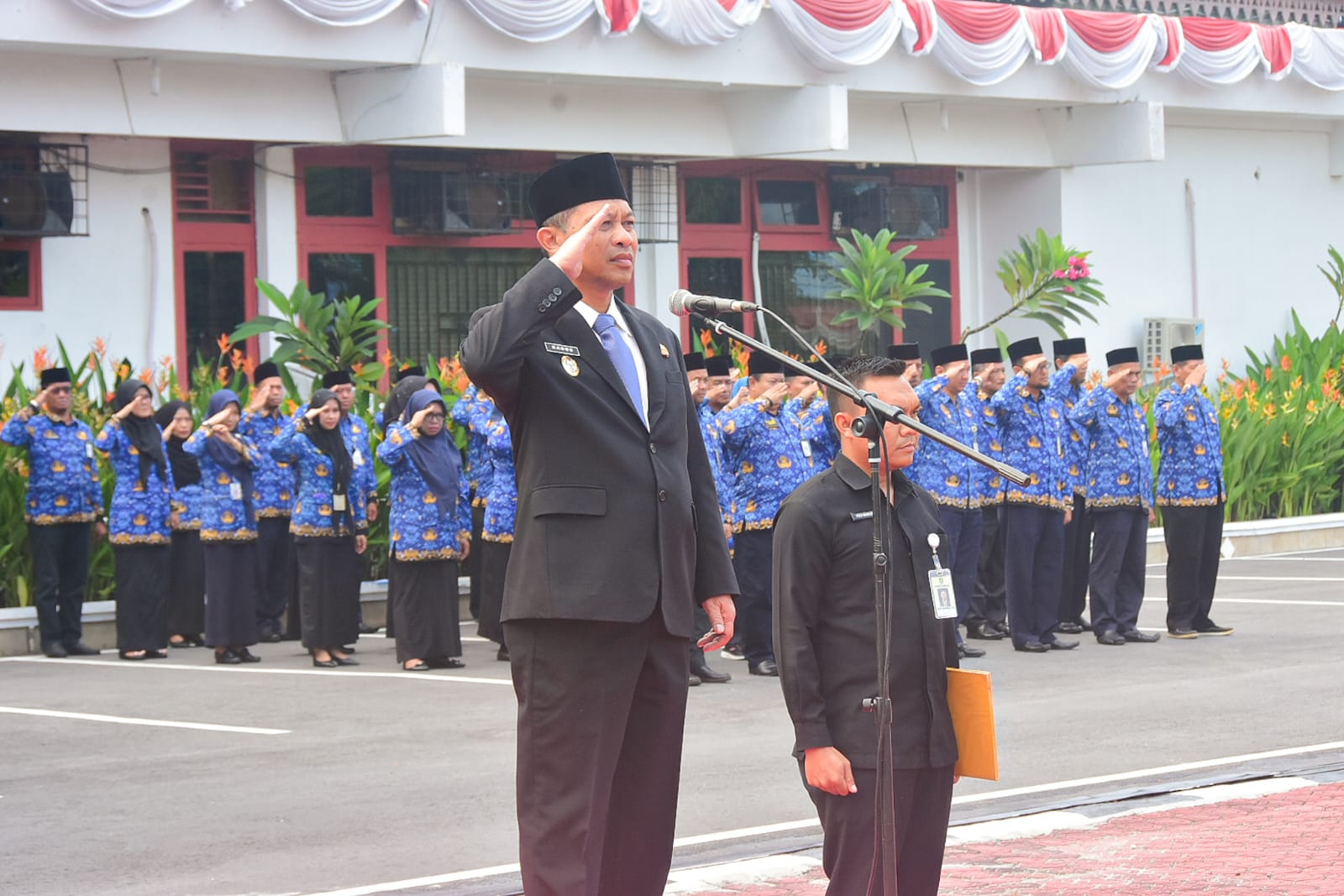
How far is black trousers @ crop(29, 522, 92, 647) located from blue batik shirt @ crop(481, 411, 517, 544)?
114 inches

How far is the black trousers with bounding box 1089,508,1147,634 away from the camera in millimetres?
13234

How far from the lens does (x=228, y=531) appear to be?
1334cm

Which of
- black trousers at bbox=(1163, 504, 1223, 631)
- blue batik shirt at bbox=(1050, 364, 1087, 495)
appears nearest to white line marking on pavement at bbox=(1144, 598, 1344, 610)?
black trousers at bbox=(1163, 504, 1223, 631)

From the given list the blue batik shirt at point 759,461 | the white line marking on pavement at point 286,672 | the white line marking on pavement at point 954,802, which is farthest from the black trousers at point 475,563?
the white line marking on pavement at point 954,802

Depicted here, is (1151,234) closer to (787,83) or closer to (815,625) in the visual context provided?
(787,83)

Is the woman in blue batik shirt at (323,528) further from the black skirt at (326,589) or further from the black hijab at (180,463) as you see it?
the black hijab at (180,463)

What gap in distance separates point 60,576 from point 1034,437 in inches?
261

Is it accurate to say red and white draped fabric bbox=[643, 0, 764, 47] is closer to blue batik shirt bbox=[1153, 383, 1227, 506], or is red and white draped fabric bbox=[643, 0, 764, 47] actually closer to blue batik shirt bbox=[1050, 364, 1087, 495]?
blue batik shirt bbox=[1050, 364, 1087, 495]

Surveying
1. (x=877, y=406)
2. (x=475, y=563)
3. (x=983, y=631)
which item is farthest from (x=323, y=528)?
(x=877, y=406)

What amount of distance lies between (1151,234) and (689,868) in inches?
773

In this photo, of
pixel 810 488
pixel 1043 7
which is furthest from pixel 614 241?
pixel 1043 7

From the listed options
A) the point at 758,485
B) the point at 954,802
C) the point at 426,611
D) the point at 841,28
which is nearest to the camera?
the point at 954,802

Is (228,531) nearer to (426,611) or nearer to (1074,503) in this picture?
(426,611)

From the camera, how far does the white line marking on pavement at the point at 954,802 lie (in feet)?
21.7
